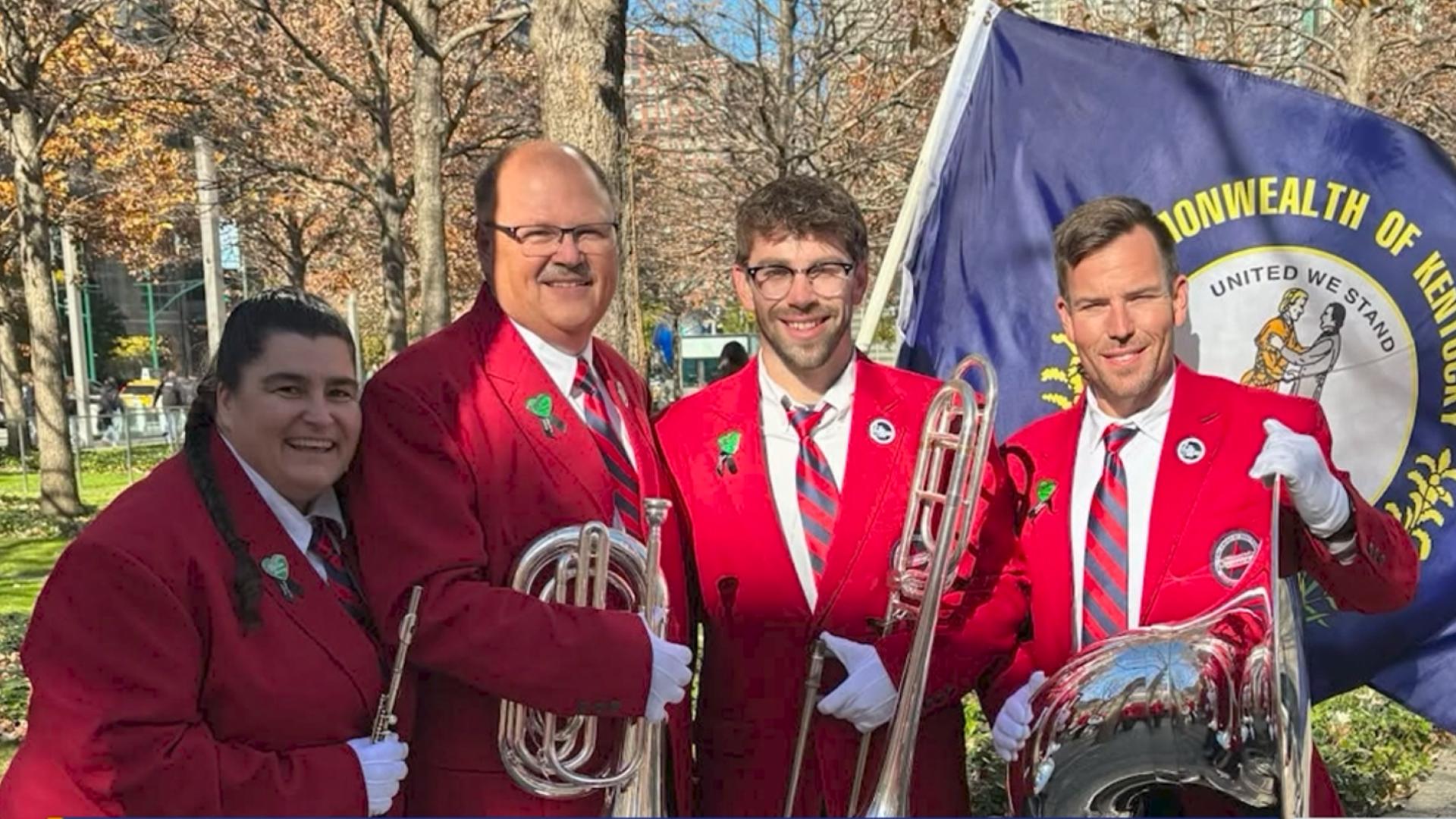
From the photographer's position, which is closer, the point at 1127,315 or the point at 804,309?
the point at 1127,315

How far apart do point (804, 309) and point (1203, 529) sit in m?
1.04

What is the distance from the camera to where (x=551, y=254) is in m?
2.92

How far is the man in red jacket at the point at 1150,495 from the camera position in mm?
2857

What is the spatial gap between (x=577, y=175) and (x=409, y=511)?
864 millimetres

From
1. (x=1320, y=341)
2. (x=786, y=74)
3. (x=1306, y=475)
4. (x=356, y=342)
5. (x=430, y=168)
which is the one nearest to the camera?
(x=1306, y=475)

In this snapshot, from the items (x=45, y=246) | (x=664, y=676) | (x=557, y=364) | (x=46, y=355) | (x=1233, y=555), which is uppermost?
(x=45, y=246)

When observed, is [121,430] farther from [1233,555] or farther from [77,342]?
[1233,555]

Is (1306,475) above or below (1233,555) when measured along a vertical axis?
above

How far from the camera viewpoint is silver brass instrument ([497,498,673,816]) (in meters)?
2.75

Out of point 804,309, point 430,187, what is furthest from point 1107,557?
point 430,187

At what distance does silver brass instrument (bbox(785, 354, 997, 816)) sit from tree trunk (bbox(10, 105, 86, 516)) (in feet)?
47.3

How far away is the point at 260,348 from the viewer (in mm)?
2631

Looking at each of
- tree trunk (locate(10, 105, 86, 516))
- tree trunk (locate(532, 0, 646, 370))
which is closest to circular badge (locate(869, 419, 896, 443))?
tree trunk (locate(532, 0, 646, 370))

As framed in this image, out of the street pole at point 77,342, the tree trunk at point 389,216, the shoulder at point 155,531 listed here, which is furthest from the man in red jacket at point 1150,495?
the street pole at point 77,342
